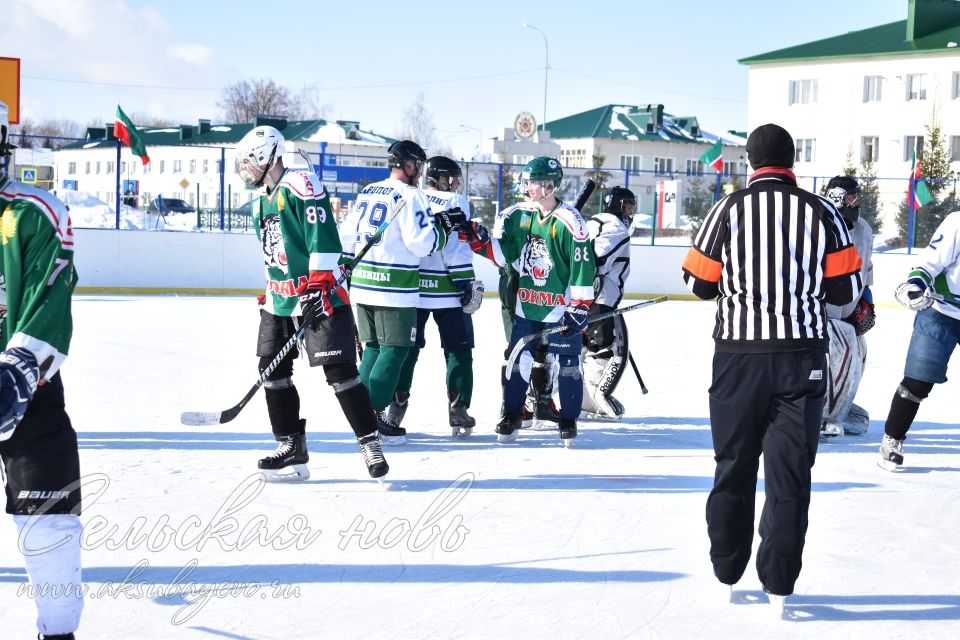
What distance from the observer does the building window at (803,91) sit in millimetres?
45438

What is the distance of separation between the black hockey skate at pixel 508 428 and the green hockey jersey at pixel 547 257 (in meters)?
0.50

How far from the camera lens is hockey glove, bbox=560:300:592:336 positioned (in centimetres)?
542

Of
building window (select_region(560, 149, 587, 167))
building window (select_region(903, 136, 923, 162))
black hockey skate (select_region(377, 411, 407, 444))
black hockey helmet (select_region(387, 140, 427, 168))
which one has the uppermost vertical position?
building window (select_region(560, 149, 587, 167))

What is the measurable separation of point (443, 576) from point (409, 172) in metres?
2.52

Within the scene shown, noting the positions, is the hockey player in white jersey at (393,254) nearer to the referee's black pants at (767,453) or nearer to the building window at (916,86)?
the referee's black pants at (767,453)

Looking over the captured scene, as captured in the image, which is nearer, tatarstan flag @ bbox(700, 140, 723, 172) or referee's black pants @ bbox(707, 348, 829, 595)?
referee's black pants @ bbox(707, 348, 829, 595)

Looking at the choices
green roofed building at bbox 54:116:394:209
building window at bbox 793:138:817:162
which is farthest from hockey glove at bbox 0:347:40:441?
building window at bbox 793:138:817:162

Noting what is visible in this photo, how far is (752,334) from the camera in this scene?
321 cm

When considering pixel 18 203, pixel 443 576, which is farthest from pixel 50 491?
pixel 443 576

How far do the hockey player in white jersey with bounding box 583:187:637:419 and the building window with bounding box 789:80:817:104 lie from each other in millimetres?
41426

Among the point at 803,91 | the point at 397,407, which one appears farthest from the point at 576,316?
the point at 803,91

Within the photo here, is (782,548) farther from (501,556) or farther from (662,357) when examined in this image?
(662,357)

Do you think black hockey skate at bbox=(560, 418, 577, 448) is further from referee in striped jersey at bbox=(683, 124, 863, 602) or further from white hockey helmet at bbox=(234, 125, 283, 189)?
referee in striped jersey at bbox=(683, 124, 863, 602)

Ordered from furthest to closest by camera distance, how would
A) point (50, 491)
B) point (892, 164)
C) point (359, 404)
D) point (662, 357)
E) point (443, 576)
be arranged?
1. point (892, 164)
2. point (662, 357)
3. point (359, 404)
4. point (443, 576)
5. point (50, 491)
